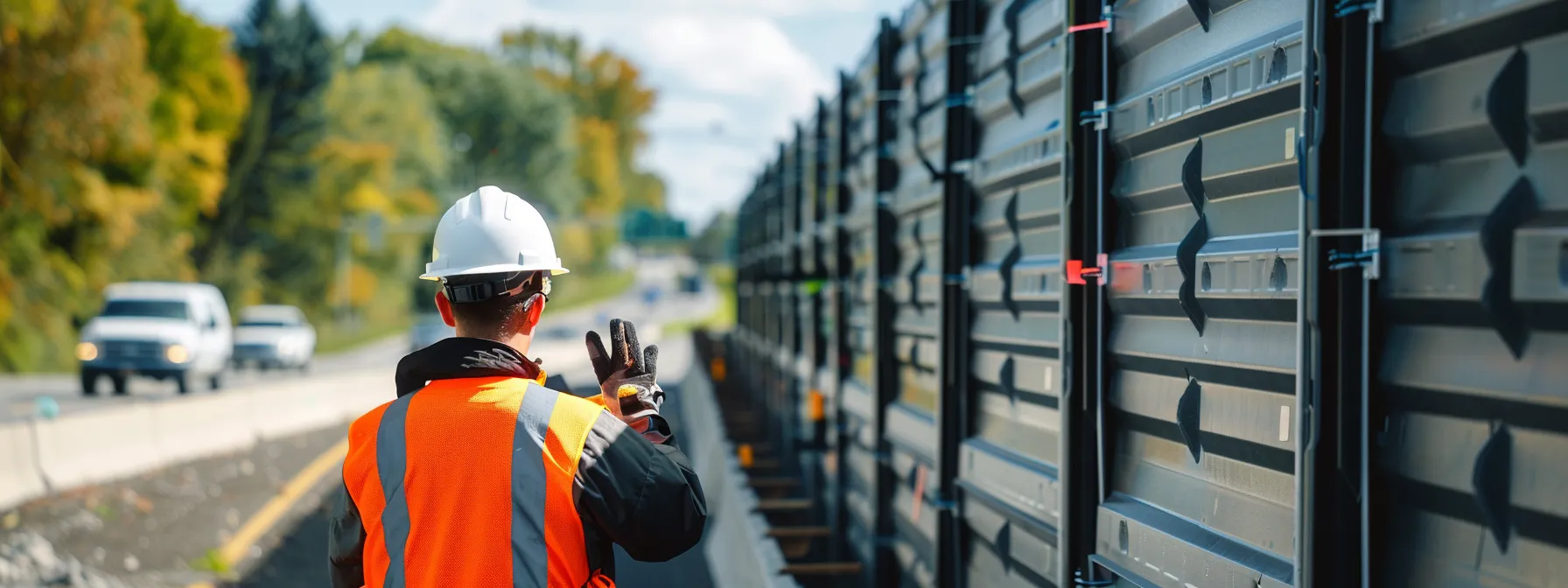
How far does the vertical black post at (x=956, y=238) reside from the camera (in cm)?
506

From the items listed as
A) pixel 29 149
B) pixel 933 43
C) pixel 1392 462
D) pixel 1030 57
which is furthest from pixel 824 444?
pixel 29 149

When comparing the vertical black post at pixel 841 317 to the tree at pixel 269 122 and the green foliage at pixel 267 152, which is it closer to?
the green foliage at pixel 267 152

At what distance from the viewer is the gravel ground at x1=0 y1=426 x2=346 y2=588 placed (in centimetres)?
934

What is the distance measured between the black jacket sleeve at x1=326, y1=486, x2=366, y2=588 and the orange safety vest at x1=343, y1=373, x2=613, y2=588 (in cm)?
6

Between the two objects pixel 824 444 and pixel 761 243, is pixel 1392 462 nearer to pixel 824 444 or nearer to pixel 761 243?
pixel 824 444

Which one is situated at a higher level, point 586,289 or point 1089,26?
point 1089,26

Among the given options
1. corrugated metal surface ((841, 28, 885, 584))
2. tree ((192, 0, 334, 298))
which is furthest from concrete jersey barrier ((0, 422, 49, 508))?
tree ((192, 0, 334, 298))

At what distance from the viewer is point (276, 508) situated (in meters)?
12.8

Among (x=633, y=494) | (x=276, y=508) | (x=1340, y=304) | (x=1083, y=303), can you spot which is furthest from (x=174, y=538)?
(x=1340, y=304)

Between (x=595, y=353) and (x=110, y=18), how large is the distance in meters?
44.7

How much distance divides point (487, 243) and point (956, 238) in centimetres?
214

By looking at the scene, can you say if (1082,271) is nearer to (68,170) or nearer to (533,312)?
(533,312)

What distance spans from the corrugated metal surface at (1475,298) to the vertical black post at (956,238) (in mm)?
2837

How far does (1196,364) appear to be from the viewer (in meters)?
3.05
